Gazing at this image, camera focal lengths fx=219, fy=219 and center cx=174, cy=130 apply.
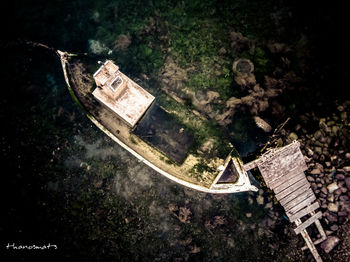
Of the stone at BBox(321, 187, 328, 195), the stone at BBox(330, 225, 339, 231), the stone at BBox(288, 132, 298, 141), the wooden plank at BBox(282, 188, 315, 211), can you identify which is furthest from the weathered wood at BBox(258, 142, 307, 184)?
the stone at BBox(330, 225, 339, 231)

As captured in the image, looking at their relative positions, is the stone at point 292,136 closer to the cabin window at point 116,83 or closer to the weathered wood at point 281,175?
the weathered wood at point 281,175

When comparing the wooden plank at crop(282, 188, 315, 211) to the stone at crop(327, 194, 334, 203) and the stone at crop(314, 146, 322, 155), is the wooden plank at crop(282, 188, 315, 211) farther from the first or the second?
the stone at crop(314, 146, 322, 155)

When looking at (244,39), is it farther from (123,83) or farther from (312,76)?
(123,83)

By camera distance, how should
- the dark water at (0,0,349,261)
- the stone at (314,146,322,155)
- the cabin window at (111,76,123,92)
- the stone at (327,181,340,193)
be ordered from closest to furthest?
the cabin window at (111,76,123,92)
the dark water at (0,0,349,261)
the stone at (327,181,340,193)
the stone at (314,146,322,155)

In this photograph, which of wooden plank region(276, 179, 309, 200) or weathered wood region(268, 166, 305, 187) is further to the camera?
wooden plank region(276, 179, 309, 200)

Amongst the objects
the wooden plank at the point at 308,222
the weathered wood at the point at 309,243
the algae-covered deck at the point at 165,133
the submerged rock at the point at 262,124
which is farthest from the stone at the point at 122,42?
the wooden plank at the point at 308,222

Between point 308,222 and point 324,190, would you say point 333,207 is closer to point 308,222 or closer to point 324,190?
point 324,190

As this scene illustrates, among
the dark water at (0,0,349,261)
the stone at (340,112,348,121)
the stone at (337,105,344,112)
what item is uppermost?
the stone at (337,105,344,112)
